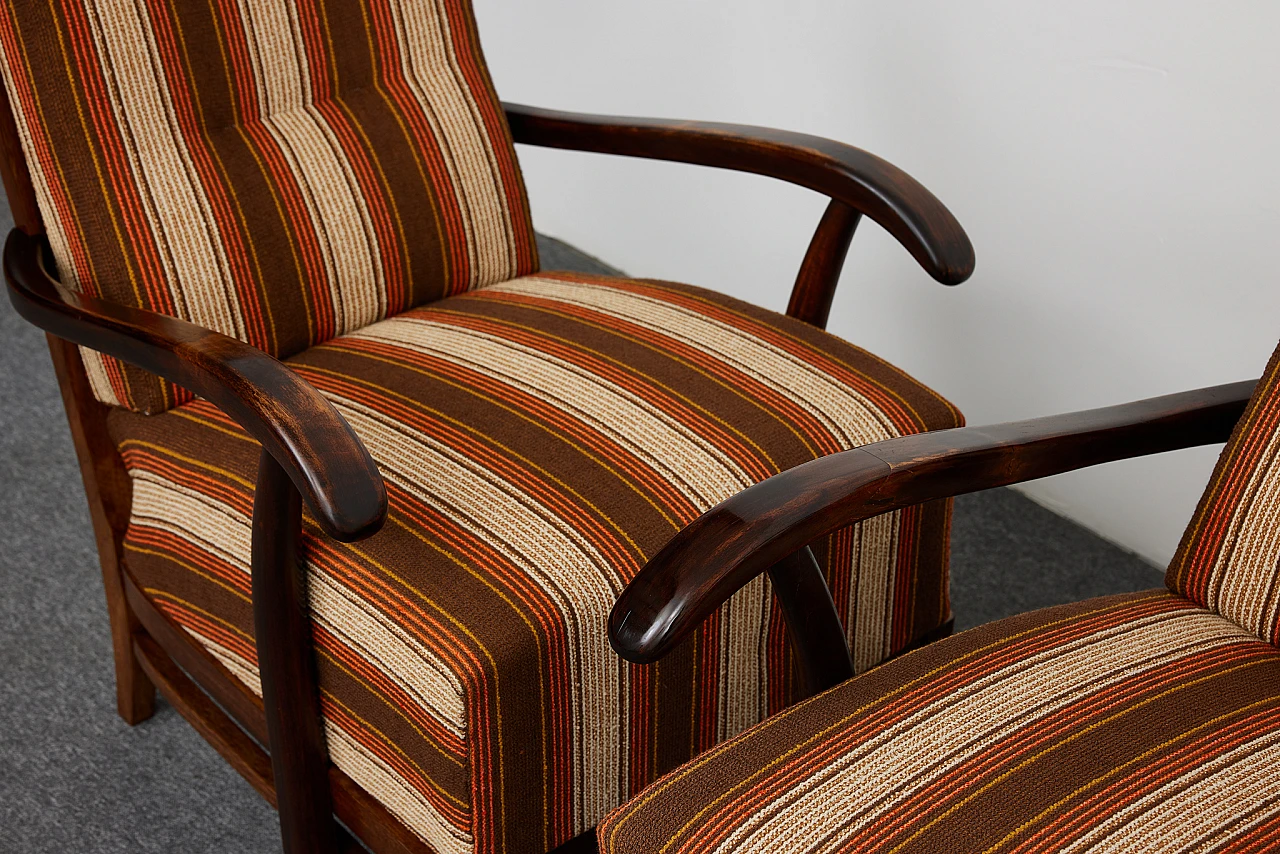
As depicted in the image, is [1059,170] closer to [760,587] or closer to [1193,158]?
[1193,158]

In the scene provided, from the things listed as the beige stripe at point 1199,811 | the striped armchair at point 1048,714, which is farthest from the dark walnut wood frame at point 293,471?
the beige stripe at point 1199,811

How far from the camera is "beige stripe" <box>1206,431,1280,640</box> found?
0.87 meters

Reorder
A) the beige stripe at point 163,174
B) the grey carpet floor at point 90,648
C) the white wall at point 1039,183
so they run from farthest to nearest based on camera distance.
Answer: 1. the white wall at point 1039,183
2. the grey carpet floor at point 90,648
3. the beige stripe at point 163,174

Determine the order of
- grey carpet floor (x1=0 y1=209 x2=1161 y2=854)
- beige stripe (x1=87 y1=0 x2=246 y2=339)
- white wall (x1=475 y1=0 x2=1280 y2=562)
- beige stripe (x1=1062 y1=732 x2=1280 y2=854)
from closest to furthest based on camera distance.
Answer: beige stripe (x1=1062 y1=732 x2=1280 y2=854) → beige stripe (x1=87 y1=0 x2=246 y2=339) → grey carpet floor (x1=0 y1=209 x2=1161 y2=854) → white wall (x1=475 y1=0 x2=1280 y2=562)

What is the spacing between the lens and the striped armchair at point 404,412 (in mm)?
924

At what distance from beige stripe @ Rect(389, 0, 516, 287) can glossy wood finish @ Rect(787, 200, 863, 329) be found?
34 cm

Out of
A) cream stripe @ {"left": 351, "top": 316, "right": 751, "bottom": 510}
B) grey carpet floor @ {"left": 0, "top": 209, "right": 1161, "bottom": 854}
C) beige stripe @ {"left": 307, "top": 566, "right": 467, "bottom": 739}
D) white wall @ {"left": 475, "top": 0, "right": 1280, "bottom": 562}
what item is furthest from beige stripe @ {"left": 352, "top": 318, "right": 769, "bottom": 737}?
white wall @ {"left": 475, "top": 0, "right": 1280, "bottom": 562}

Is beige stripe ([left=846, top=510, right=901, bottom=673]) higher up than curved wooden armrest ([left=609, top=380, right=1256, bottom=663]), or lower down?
lower down

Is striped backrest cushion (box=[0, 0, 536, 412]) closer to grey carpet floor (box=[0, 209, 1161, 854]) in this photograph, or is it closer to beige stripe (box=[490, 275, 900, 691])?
beige stripe (box=[490, 275, 900, 691])

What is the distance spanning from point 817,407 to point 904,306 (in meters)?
0.87

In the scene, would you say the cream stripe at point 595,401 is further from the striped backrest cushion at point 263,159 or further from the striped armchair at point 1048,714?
the striped armchair at point 1048,714

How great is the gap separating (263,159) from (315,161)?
0.05 metres

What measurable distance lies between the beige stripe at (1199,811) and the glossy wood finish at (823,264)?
0.69m

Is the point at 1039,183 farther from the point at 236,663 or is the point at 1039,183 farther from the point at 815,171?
the point at 236,663
